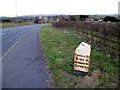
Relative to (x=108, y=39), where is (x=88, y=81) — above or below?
below

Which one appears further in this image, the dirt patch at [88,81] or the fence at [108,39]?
the fence at [108,39]

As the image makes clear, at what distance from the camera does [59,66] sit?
10953 mm

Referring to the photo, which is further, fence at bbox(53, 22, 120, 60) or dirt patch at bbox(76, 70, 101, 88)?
fence at bbox(53, 22, 120, 60)

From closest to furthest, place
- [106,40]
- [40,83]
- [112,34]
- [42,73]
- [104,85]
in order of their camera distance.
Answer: [104,85]
[40,83]
[42,73]
[112,34]
[106,40]

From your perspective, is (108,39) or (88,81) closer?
(88,81)

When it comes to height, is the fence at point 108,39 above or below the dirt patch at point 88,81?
above

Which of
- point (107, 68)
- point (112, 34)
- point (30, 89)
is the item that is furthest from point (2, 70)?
point (112, 34)

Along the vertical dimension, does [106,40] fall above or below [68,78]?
above

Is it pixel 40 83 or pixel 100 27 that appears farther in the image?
pixel 100 27

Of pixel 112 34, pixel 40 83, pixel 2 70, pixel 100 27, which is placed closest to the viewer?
pixel 40 83

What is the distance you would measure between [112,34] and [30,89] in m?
6.53

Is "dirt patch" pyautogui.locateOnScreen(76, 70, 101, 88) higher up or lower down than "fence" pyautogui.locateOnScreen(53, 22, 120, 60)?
lower down

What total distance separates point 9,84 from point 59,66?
2692 millimetres

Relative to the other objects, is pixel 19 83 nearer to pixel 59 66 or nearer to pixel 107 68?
pixel 59 66
